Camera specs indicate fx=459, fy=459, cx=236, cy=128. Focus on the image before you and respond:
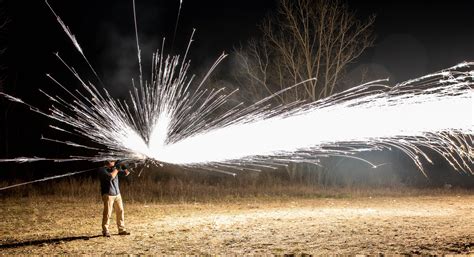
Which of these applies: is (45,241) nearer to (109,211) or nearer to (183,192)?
(109,211)

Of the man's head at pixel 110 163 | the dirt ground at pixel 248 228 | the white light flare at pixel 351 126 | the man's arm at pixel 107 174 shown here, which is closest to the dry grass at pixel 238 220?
the dirt ground at pixel 248 228

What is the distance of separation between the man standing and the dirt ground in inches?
10.4

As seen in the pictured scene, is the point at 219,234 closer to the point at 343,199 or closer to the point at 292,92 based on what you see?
the point at 343,199

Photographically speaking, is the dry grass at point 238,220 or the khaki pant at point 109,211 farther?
the khaki pant at point 109,211

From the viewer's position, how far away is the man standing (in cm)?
1062

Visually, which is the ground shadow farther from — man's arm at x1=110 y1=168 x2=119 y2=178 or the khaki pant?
man's arm at x1=110 y1=168 x2=119 y2=178

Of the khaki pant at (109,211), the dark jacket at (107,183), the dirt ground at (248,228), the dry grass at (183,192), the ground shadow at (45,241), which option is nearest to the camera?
the dirt ground at (248,228)

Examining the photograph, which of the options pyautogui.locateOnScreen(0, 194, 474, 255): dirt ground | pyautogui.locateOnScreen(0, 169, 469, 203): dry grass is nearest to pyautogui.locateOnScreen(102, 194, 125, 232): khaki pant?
pyautogui.locateOnScreen(0, 194, 474, 255): dirt ground

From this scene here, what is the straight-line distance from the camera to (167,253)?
341 inches

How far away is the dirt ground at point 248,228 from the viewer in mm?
9055

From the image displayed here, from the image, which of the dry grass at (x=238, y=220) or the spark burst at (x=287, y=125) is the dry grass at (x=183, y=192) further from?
the spark burst at (x=287, y=125)

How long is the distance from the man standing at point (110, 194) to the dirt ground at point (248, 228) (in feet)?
0.87

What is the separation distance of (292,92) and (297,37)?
137 inches

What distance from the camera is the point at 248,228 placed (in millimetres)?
11492
